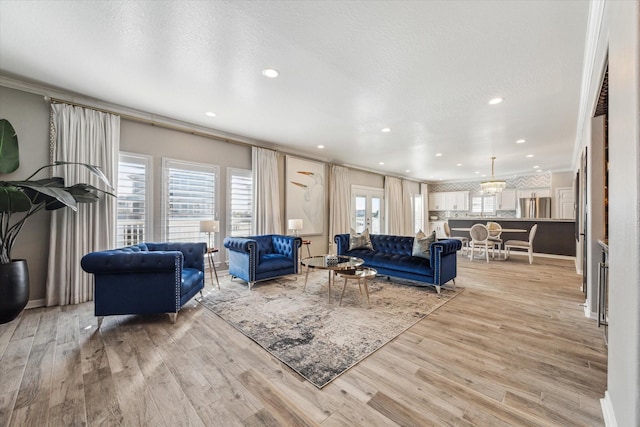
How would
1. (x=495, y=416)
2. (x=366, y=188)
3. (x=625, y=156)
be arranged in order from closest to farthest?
(x=625, y=156), (x=495, y=416), (x=366, y=188)

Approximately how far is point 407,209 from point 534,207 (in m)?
A: 4.25

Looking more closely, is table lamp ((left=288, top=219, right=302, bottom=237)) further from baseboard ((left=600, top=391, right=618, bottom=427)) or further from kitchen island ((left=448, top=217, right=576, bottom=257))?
kitchen island ((left=448, top=217, right=576, bottom=257))

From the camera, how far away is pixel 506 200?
9648 mm

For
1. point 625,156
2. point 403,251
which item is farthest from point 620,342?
point 403,251

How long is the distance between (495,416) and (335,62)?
3134 millimetres

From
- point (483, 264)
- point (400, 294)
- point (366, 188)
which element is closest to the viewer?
point (400, 294)

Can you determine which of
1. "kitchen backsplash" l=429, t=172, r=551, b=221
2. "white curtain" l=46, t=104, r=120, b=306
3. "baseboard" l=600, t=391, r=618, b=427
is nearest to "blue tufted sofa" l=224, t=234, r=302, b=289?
"white curtain" l=46, t=104, r=120, b=306

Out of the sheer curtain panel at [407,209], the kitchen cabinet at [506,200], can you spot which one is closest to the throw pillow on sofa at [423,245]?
the sheer curtain panel at [407,209]

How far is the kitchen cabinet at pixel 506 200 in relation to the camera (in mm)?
9508

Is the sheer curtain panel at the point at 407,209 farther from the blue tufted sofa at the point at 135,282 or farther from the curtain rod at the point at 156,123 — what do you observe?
the blue tufted sofa at the point at 135,282

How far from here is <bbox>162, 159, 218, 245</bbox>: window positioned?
14.1 ft

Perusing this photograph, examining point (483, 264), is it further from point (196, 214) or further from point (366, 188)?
point (196, 214)

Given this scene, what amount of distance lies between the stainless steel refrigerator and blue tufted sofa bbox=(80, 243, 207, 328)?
10997mm

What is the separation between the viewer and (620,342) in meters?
1.26
